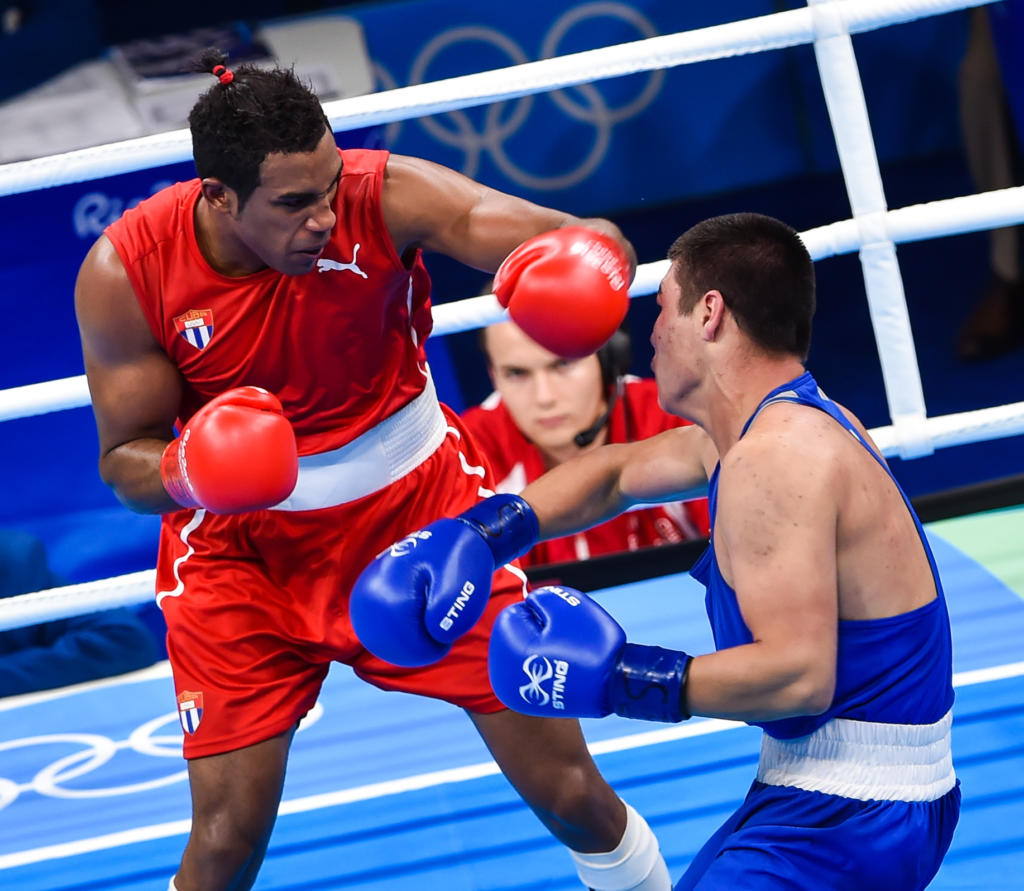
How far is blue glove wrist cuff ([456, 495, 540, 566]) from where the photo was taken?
1.95 metres

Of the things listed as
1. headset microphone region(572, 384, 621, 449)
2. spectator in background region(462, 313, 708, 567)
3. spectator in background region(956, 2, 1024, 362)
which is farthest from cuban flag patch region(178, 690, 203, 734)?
spectator in background region(956, 2, 1024, 362)

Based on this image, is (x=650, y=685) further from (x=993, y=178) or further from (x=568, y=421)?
(x=993, y=178)

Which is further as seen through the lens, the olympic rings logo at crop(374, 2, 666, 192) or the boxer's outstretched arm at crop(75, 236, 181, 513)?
the olympic rings logo at crop(374, 2, 666, 192)

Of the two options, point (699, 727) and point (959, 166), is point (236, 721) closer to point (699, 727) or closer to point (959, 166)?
point (699, 727)

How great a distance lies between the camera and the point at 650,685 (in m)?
1.62

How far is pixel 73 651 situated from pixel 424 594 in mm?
1754

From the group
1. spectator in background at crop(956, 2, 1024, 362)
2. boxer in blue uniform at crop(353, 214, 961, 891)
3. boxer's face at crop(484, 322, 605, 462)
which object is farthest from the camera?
spectator in background at crop(956, 2, 1024, 362)

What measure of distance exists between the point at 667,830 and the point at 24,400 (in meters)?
1.40

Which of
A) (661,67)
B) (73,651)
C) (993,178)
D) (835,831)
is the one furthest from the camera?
(993,178)

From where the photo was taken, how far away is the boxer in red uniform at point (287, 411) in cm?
190

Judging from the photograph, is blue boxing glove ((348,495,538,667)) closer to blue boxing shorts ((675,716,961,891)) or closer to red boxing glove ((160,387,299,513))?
red boxing glove ((160,387,299,513))

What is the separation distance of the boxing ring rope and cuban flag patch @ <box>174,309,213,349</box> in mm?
614

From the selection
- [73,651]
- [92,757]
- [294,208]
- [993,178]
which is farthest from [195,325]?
[993,178]

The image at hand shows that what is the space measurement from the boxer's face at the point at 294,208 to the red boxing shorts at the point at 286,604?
41cm
